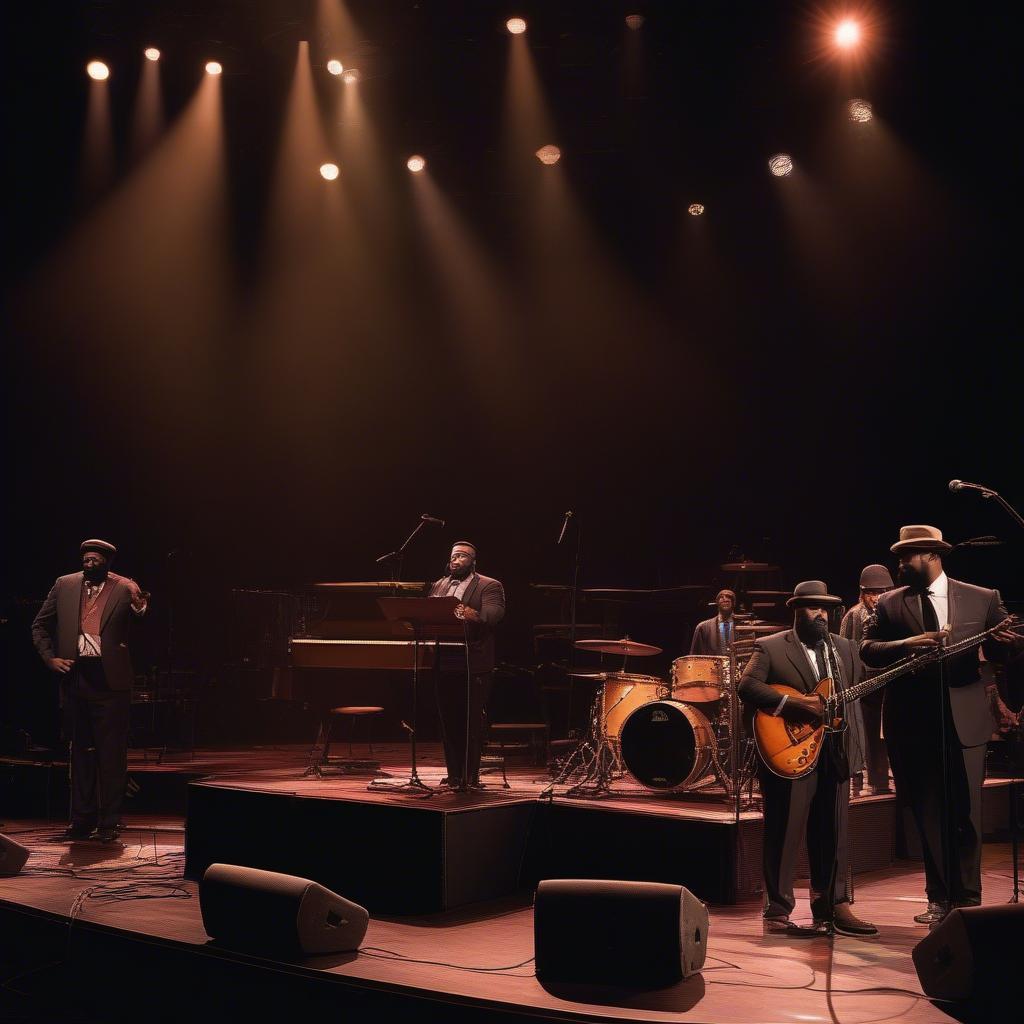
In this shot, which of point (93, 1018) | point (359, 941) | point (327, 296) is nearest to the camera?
point (359, 941)

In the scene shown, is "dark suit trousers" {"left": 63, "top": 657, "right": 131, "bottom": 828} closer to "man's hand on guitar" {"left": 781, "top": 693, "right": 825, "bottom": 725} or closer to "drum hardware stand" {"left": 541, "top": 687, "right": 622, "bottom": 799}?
"drum hardware stand" {"left": 541, "top": 687, "right": 622, "bottom": 799}

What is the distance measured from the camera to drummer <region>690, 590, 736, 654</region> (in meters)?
10.2

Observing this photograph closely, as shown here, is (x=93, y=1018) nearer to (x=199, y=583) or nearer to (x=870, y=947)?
(x=870, y=947)

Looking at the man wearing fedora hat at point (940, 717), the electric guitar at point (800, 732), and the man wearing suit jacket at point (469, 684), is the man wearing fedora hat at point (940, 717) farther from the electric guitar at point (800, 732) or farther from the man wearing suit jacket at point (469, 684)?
the man wearing suit jacket at point (469, 684)

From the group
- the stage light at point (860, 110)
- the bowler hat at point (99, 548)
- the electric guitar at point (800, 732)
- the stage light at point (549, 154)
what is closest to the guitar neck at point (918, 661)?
the electric guitar at point (800, 732)

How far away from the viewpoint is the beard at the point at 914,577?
579 centimetres

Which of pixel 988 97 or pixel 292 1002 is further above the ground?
pixel 988 97

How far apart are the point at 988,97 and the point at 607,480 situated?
592 centimetres

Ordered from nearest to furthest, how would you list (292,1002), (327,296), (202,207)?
(292,1002) < (202,207) < (327,296)

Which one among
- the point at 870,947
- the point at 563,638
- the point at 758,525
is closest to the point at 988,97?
the point at 758,525

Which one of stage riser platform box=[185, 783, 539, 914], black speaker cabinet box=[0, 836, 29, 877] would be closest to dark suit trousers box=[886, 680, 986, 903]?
stage riser platform box=[185, 783, 539, 914]

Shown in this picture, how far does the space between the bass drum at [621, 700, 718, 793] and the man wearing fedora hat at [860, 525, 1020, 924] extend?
180 cm

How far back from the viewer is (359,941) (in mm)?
5199

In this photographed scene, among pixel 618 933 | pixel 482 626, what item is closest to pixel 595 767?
pixel 482 626
